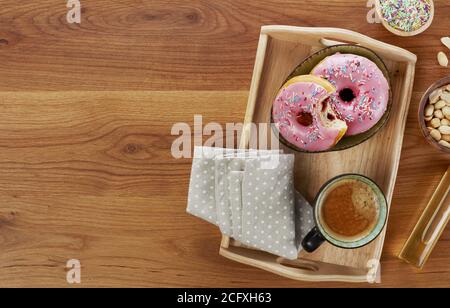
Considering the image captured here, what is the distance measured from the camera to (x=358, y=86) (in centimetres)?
83

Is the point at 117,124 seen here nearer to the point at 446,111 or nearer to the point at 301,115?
the point at 301,115

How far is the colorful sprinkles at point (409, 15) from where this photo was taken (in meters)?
0.94

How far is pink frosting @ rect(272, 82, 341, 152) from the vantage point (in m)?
0.80

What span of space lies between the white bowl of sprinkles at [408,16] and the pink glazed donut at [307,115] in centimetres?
24

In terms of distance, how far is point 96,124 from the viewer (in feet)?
3.40

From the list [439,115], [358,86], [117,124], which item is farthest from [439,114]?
[117,124]

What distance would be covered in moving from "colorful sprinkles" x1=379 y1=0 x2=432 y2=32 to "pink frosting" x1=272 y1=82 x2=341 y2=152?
0.27 metres

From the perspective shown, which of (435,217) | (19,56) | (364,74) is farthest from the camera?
(19,56)

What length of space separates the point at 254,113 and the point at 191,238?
0.30m

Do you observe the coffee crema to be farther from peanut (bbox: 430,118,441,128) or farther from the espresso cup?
peanut (bbox: 430,118,441,128)

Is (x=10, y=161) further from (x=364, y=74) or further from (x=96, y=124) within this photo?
(x=364, y=74)

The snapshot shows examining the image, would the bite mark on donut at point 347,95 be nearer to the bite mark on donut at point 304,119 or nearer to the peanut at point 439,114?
the bite mark on donut at point 304,119

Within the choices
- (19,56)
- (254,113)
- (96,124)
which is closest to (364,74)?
(254,113)

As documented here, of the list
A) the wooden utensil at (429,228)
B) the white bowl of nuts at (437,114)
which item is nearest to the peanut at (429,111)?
the white bowl of nuts at (437,114)
